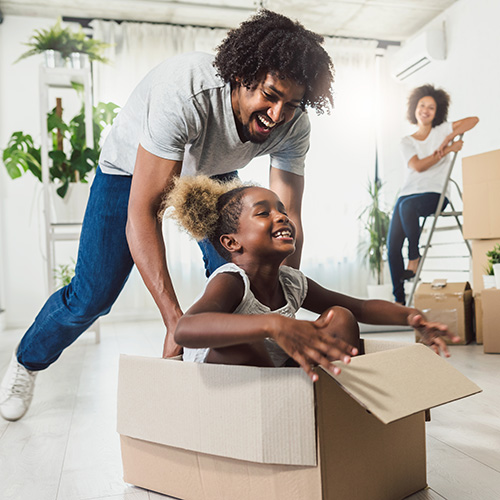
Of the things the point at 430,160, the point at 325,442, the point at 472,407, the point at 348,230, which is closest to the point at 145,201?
the point at 325,442

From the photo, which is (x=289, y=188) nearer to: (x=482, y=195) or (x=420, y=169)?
(x=482, y=195)

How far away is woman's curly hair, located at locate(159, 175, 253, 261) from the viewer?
106cm

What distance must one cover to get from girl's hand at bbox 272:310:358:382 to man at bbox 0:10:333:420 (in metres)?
0.33

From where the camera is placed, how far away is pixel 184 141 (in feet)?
3.65

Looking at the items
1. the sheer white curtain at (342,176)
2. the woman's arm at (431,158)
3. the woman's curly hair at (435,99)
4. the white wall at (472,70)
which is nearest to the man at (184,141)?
the woman's arm at (431,158)

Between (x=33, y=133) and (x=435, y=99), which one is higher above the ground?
(x=435, y=99)

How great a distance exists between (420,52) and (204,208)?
3923 millimetres

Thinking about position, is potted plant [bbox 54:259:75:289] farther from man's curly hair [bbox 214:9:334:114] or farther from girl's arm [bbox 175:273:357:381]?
girl's arm [bbox 175:273:357:381]

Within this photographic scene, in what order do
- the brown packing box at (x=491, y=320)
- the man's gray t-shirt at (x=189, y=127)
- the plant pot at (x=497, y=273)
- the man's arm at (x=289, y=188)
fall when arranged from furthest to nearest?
the plant pot at (x=497, y=273)
the brown packing box at (x=491, y=320)
the man's arm at (x=289, y=188)
the man's gray t-shirt at (x=189, y=127)

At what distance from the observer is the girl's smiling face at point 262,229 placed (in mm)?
1035

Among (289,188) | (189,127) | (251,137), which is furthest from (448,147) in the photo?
(189,127)

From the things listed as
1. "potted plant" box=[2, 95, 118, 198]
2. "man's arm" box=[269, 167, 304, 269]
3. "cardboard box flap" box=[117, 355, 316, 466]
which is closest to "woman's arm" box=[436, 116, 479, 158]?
"potted plant" box=[2, 95, 118, 198]

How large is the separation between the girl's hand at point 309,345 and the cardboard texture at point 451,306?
2.10 m

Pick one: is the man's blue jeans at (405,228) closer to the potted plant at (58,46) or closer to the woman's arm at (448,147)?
the woman's arm at (448,147)
